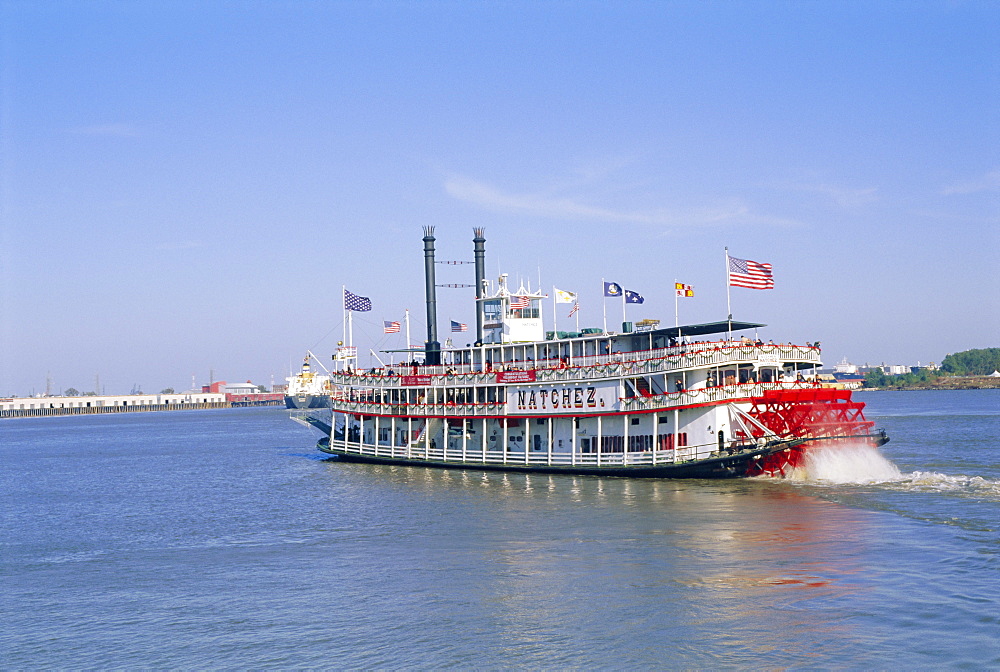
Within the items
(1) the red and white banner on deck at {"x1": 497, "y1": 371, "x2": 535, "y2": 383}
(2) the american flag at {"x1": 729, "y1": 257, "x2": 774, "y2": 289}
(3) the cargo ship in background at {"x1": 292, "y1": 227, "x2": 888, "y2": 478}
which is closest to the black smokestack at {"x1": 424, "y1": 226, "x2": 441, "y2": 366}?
(3) the cargo ship in background at {"x1": 292, "y1": 227, "x2": 888, "y2": 478}

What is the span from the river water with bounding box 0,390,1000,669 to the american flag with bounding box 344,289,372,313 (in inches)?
690

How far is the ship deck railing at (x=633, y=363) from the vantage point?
42562 mm

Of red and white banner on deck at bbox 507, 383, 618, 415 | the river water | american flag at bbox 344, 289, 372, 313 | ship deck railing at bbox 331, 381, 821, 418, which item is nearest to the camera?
the river water

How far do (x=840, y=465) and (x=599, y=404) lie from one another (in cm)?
1138

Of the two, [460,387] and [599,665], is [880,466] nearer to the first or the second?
[460,387]

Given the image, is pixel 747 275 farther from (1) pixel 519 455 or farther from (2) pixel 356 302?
(2) pixel 356 302

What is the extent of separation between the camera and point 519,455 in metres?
49.5

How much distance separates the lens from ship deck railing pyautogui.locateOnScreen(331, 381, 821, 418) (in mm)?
42219

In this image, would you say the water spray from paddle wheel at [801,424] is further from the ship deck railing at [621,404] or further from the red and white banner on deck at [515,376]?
the red and white banner on deck at [515,376]

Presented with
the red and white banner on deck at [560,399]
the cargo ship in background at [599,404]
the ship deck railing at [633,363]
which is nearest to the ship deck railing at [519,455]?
the cargo ship in background at [599,404]

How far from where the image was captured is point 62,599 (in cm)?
2594

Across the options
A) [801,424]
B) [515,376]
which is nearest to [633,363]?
[515,376]

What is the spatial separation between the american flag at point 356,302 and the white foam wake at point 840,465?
30.4 meters

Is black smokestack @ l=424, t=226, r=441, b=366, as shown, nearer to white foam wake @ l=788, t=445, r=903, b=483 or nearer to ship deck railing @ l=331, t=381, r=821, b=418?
ship deck railing @ l=331, t=381, r=821, b=418
